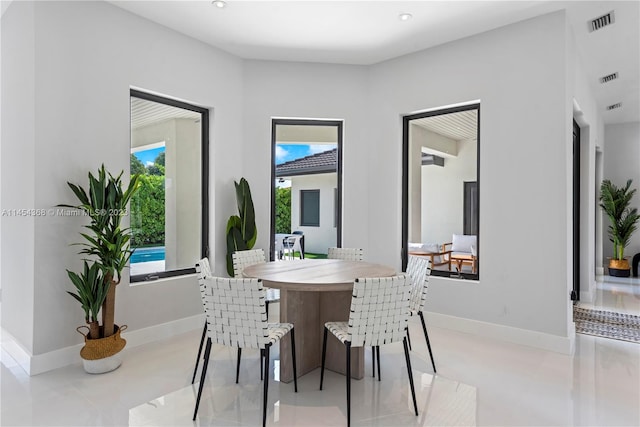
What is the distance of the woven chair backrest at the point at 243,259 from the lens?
12.3 ft

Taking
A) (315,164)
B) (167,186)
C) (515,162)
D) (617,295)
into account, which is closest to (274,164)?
(315,164)

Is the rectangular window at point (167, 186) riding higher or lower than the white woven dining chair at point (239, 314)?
higher

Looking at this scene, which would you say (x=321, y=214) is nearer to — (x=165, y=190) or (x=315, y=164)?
(x=315, y=164)

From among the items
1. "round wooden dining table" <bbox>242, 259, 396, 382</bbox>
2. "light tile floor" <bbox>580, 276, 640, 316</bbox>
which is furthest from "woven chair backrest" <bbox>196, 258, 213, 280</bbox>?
"light tile floor" <bbox>580, 276, 640, 316</bbox>

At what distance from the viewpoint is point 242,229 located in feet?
14.6

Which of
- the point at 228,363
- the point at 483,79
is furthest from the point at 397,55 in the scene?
the point at 228,363

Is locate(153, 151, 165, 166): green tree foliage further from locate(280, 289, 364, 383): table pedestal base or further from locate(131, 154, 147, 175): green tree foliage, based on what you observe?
locate(280, 289, 364, 383): table pedestal base

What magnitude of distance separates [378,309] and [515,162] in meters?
2.55

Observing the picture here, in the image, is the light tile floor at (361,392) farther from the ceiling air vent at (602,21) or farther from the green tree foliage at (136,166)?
the ceiling air vent at (602,21)

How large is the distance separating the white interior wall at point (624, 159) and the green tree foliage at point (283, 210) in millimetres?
7102

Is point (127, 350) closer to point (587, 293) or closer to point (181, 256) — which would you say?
point (181, 256)

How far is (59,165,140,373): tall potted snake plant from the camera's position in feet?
9.92

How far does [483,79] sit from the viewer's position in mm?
4121

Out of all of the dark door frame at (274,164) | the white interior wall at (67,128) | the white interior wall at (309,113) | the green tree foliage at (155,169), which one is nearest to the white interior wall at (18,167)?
the white interior wall at (67,128)
